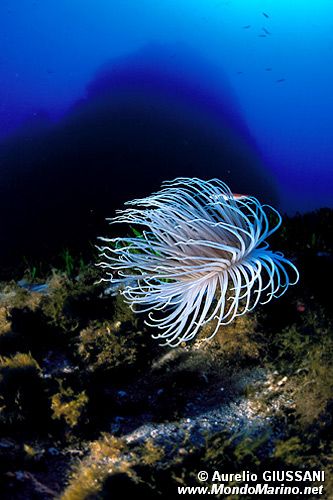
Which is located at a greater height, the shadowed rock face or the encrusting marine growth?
the shadowed rock face

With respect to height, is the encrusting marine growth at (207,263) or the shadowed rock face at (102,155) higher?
the shadowed rock face at (102,155)

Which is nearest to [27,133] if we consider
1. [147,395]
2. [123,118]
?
[123,118]

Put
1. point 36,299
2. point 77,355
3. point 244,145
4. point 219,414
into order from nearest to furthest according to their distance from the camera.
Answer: point 219,414
point 77,355
point 36,299
point 244,145

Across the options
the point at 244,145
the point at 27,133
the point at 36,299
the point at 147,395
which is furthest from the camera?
the point at 244,145

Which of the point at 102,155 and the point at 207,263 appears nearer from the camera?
the point at 207,263

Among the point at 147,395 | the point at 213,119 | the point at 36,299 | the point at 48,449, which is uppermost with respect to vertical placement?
the point at 213,119

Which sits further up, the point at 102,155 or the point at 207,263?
the point at 102,155

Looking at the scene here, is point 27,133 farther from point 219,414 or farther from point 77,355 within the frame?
point 219,414

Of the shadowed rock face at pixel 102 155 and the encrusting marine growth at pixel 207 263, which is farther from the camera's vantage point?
the shadowed rock face at pixel 102 155
